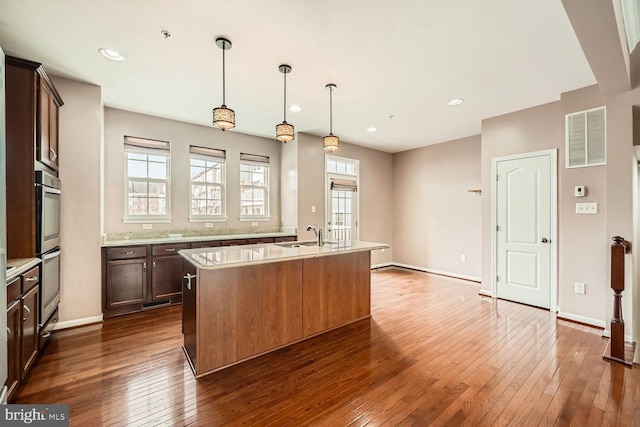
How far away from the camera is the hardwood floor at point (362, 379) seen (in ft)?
5.97

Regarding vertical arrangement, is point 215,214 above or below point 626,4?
below

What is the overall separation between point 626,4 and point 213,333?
157 inches

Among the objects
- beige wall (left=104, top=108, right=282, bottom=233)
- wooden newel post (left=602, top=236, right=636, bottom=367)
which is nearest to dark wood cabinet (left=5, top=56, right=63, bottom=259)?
beige wall (left=104, top=108, right=282, bottom=233)

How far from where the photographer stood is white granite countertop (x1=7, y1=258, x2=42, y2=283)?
6.33ft

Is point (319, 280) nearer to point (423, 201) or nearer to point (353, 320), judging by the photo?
point (353, 320)

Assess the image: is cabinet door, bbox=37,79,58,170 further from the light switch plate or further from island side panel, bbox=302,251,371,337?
the light switch plate

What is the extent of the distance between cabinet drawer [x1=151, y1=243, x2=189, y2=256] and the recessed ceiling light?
2.28 metres

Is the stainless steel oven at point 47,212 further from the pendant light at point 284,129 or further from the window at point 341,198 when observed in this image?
the window at point 341,198

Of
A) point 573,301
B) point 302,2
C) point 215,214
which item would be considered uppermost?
point 302,2

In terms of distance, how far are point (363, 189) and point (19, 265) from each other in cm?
540

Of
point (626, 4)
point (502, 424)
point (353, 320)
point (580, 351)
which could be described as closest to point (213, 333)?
point (353, 320)

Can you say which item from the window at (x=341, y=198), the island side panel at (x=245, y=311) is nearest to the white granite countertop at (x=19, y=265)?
the island side panel at (x=245, y=311)

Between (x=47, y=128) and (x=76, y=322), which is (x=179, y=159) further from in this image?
(x=76, y=322)

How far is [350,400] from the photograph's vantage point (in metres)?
1.96
